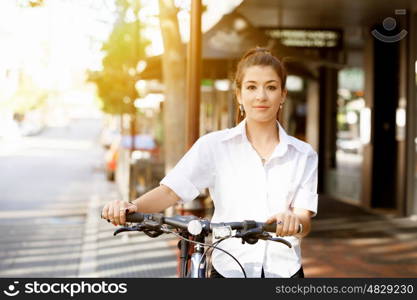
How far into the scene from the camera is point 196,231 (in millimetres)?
2639

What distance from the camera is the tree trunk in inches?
422

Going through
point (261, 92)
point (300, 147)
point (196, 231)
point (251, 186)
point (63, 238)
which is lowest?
point (63, 238)

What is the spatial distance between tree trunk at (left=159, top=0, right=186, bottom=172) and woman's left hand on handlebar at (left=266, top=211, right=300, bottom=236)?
8319 millimetres

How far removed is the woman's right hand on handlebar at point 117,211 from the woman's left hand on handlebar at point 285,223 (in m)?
0.53

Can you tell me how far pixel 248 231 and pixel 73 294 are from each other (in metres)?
0.64

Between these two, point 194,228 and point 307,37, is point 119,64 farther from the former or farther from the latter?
point 194,228

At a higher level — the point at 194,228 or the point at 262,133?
the point at 262,133

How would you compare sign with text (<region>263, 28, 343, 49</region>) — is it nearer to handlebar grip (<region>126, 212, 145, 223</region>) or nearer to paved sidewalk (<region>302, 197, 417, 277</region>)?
paved sidewalk (<region>302, 197, 417, 277</region>)

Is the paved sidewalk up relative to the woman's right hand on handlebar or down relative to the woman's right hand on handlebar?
down

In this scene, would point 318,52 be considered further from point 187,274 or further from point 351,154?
point 187,274

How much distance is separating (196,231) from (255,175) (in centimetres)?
39

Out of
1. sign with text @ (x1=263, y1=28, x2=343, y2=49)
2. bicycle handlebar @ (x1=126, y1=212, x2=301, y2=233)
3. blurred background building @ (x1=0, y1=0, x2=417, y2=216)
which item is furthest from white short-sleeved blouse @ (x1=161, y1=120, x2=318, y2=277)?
sign with text @ (x1=263, y1=28, x2=343, y2=49)

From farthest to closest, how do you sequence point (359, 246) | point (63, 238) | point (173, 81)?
point (63, 238), point (173, 81), point (359, 246)

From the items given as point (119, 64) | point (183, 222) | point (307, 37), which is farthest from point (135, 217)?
point (119, 64)
